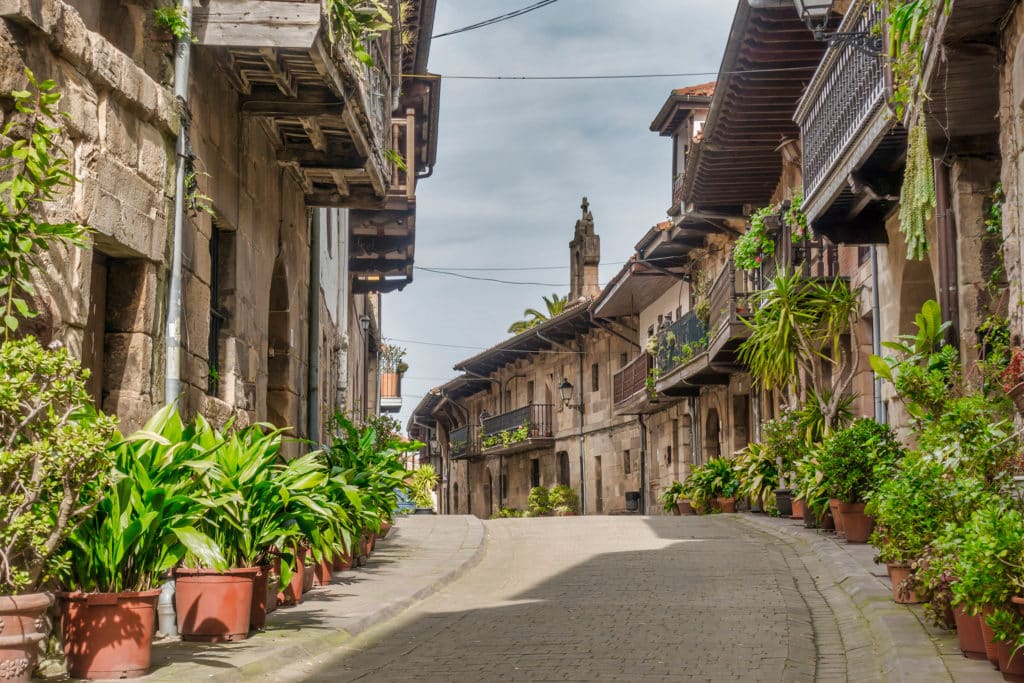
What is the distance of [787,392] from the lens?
75.6ft

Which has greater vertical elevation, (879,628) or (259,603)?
(259,603)

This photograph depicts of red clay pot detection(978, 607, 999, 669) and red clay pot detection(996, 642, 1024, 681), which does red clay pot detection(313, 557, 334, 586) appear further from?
red clay pot detection(996, 642, 1024, 681)

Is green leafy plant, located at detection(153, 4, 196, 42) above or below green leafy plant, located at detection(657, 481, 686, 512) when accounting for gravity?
above

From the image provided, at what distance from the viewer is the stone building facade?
7469mm

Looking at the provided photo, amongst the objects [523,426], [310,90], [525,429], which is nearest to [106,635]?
[310,90]

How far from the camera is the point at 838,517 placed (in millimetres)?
14609

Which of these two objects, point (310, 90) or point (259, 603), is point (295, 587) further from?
point (310, 90)

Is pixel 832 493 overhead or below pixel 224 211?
below

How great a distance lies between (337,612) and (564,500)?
96.3 feet

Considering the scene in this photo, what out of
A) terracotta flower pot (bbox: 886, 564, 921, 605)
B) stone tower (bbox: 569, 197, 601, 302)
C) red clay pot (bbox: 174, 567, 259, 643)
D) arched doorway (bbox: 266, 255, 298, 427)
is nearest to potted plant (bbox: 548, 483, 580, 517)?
stone tower (bbox: 569, 197, 601, 302)

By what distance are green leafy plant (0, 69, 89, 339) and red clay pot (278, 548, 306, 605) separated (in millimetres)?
3513

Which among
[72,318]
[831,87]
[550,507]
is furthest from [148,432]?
[550,507]

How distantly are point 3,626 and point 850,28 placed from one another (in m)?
10.5

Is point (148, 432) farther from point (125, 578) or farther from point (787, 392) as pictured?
point (787, 392)
